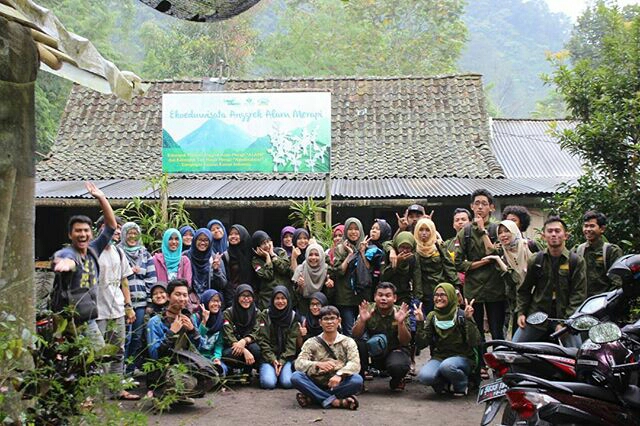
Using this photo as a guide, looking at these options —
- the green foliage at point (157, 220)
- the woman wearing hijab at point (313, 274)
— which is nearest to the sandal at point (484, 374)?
the woman wearing hijab at point (313, 274)

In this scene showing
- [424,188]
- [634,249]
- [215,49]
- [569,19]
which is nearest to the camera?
[634,249]

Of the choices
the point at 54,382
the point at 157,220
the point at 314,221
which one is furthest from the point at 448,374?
the point at 157,220

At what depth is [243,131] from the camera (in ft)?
41.2

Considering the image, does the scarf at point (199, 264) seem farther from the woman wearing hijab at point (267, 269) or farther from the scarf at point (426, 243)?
the scarf at point (426, 243)

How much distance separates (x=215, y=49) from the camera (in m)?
28.2

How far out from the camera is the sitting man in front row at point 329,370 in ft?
21.6

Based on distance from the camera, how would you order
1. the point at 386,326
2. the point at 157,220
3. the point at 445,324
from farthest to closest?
1. the point at 157,220
2. the point at 386,326
3. the point at 445,324

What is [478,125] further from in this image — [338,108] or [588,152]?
[588,152]

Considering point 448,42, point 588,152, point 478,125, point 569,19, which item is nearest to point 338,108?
point 478,125

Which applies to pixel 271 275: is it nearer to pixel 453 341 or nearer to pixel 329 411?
pixel 329 411

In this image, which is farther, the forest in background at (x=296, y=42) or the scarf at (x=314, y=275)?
the forest in background at (x=296, y=42)

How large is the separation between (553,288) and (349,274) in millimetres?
2250

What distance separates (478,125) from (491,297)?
8.99 meters

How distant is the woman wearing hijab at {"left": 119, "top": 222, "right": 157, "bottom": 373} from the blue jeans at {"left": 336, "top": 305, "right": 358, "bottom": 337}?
76.8 inches
